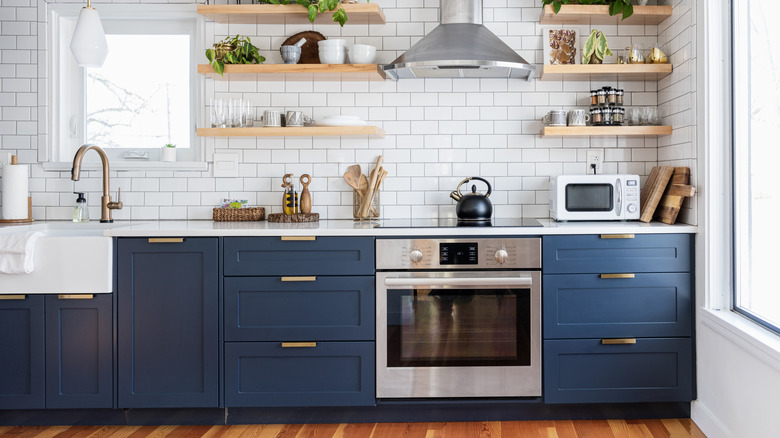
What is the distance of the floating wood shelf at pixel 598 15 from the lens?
10.2 feet

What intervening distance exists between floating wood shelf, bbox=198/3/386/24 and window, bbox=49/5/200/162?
36 centimetres

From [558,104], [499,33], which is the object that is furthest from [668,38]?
[499,33]

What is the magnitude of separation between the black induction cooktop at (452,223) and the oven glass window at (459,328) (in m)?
0.31

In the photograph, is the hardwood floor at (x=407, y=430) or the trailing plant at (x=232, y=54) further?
the trailing plant at (x=232, y=54)

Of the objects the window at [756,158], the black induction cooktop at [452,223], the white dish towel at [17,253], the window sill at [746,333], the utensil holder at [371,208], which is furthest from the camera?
the utensil holder at [371,208]

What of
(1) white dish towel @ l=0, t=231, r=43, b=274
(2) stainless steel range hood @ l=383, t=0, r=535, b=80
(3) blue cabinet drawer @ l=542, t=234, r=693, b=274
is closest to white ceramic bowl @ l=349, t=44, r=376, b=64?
(2) stainless steel range hood @ l=383, t=0, r=535, b=80

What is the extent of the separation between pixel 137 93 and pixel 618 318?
9.56 ft

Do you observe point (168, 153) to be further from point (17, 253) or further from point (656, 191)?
point (656, 191)

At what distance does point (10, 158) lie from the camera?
3311 millimetres

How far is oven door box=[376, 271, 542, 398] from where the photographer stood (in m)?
2.75

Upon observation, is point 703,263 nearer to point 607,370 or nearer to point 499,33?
point 607,370

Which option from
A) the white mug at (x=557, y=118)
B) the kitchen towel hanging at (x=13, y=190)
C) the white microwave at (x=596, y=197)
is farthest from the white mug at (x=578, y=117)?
the kitchen towel hanging at (x=13, y=190)

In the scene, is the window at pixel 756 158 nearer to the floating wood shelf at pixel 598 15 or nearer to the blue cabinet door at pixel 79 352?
the floating wood shelf at pixel 598 15

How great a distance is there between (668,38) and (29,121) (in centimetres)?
353
